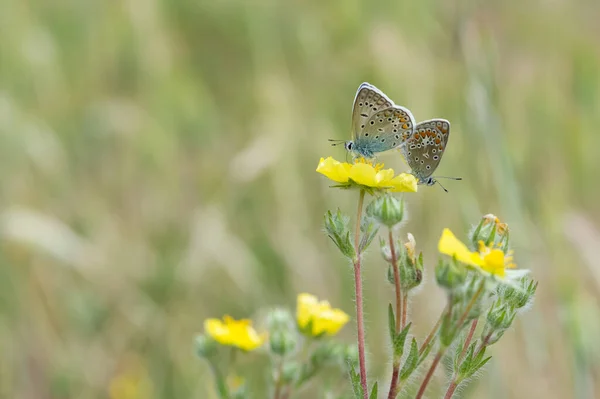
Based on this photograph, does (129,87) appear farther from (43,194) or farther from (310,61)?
(310,61)

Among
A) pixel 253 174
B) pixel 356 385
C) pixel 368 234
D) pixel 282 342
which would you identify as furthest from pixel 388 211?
pixel 253 174

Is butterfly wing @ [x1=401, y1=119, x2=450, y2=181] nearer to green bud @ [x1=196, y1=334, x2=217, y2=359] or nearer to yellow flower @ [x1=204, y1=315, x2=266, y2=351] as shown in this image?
yellow flower @ [x1=204, y1=315, x2=266, y2=351]

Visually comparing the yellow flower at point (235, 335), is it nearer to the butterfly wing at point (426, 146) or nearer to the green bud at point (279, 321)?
the green bud at point (279, 321)

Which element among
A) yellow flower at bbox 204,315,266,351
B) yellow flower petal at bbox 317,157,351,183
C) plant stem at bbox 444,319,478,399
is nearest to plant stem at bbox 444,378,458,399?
plant stem at bbox 444,319,478,399

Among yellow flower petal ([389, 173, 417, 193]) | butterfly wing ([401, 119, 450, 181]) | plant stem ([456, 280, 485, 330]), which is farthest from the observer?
butterfly wing ([401, 119, 450, 181])

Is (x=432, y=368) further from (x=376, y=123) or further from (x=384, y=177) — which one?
(x=376, y=123)

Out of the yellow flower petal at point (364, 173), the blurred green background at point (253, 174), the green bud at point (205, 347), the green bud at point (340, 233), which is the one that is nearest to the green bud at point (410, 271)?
the green bud at point (340, 233)
